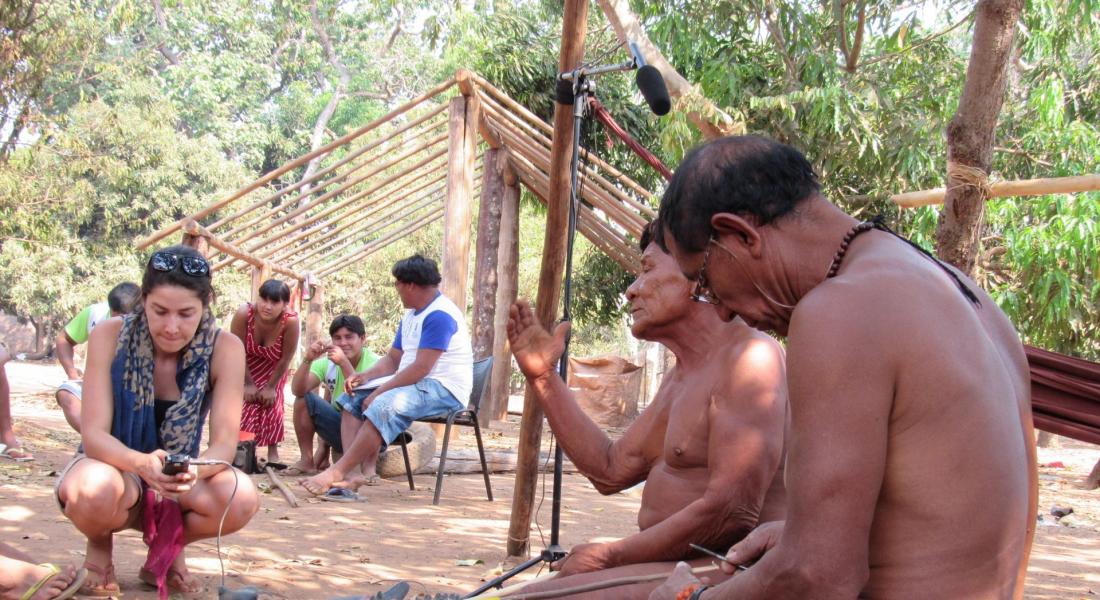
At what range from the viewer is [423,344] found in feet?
21.9

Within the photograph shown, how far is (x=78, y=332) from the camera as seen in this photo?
7.81m

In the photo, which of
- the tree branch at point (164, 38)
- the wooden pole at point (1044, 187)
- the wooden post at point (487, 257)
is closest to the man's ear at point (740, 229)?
the wooden pole at point (1044, 187)

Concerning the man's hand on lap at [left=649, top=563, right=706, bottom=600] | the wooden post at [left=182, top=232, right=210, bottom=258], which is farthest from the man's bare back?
the wooden post at [left=182, top=232, right=210, bottom=258]

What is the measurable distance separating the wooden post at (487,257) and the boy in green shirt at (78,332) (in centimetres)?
506

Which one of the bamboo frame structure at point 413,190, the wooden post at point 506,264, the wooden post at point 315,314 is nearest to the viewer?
the bamboo frame structure at point 413,190

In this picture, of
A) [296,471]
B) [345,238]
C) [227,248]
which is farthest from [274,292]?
[345,238]

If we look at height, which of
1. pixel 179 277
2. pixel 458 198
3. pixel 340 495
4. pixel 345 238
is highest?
pixel 345 238

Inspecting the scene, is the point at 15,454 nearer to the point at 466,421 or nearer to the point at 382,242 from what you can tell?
the point at 466,421

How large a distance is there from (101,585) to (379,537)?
1761 mm

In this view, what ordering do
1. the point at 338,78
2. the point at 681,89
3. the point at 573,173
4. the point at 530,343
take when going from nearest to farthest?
the point at 530,343 < the point at 573,173 < the point at 681,89 < the point at 338,78

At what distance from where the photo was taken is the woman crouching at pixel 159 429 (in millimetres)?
3502

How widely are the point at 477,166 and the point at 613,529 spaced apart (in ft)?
32.3

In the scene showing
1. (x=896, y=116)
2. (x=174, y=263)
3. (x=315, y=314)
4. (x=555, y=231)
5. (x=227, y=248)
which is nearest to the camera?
(x=174, y=263)

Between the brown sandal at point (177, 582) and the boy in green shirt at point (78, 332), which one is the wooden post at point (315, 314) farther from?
the brown sandal at point (177, 582)
